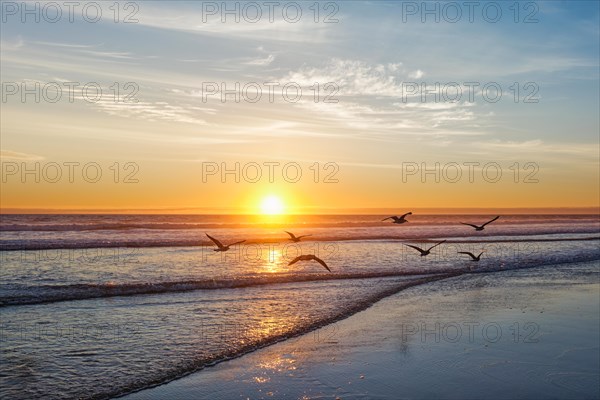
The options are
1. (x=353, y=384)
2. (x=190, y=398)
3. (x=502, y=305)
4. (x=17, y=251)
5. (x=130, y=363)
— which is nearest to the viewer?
(x=190, y=398)

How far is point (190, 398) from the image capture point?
8898 millimetres

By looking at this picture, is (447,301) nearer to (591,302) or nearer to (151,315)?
(591,302)

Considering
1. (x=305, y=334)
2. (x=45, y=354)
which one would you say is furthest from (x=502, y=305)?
(x=45, y=354)

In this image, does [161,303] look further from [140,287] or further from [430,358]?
A: [430,358]

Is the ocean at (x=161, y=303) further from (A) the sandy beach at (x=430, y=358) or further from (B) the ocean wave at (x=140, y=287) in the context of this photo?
(A) the sandy beach at (x=430, y=358)

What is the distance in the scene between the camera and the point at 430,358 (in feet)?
36.2

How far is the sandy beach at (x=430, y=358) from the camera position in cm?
919

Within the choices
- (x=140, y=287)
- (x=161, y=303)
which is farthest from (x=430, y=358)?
(x=140, y=287)

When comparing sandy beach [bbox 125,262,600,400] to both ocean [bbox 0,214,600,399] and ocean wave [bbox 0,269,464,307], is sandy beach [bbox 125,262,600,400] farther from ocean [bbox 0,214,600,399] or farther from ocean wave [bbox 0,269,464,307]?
ocean wave [bbox 0,269,464,307]

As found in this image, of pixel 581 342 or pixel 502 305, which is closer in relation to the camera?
pixel 581 342

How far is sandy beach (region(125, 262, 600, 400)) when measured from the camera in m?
9.19

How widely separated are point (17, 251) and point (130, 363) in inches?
992

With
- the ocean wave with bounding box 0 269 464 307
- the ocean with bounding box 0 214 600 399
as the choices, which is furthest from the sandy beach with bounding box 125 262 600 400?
the ocean wave with bounding box 0 269 464 307

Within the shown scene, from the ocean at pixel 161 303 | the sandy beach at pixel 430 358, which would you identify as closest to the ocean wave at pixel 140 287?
the ocean at pixel 161 303
